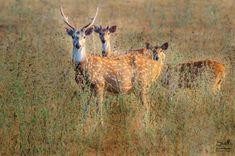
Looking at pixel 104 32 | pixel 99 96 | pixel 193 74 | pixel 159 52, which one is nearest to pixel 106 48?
pixel 104 32

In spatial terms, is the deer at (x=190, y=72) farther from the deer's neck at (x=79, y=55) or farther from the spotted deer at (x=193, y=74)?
the deer's neck at (x=79, y=55)

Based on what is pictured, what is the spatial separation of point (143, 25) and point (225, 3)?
394 centimetres

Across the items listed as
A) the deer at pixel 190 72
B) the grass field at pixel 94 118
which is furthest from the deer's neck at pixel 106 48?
the deer at pixel 190 72

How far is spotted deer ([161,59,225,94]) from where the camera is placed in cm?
1025

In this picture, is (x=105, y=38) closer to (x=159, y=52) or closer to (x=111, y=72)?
(x=159, y=52)

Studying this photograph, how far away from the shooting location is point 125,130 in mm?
8609

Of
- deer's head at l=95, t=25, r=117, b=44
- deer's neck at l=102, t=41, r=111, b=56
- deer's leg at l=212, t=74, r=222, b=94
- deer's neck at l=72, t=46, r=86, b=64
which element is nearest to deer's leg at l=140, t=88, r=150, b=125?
deer's neck at l=72, t=46, r=86, b=64

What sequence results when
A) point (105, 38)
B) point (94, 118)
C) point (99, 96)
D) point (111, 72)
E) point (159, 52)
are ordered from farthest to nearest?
point (105, 38) → point (159, 52) → point (111, 72) → point (99, 96) → point (94, 118)

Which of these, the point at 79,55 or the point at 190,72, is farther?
the point at 190,72

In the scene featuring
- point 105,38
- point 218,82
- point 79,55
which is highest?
point 105,38

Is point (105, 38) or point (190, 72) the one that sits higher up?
point (105, 38)

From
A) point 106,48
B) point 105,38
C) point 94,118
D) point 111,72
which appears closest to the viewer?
point 94,118

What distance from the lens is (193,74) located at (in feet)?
36.2

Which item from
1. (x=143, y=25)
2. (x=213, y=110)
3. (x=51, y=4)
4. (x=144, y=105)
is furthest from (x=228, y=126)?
(x=51, y=4)
